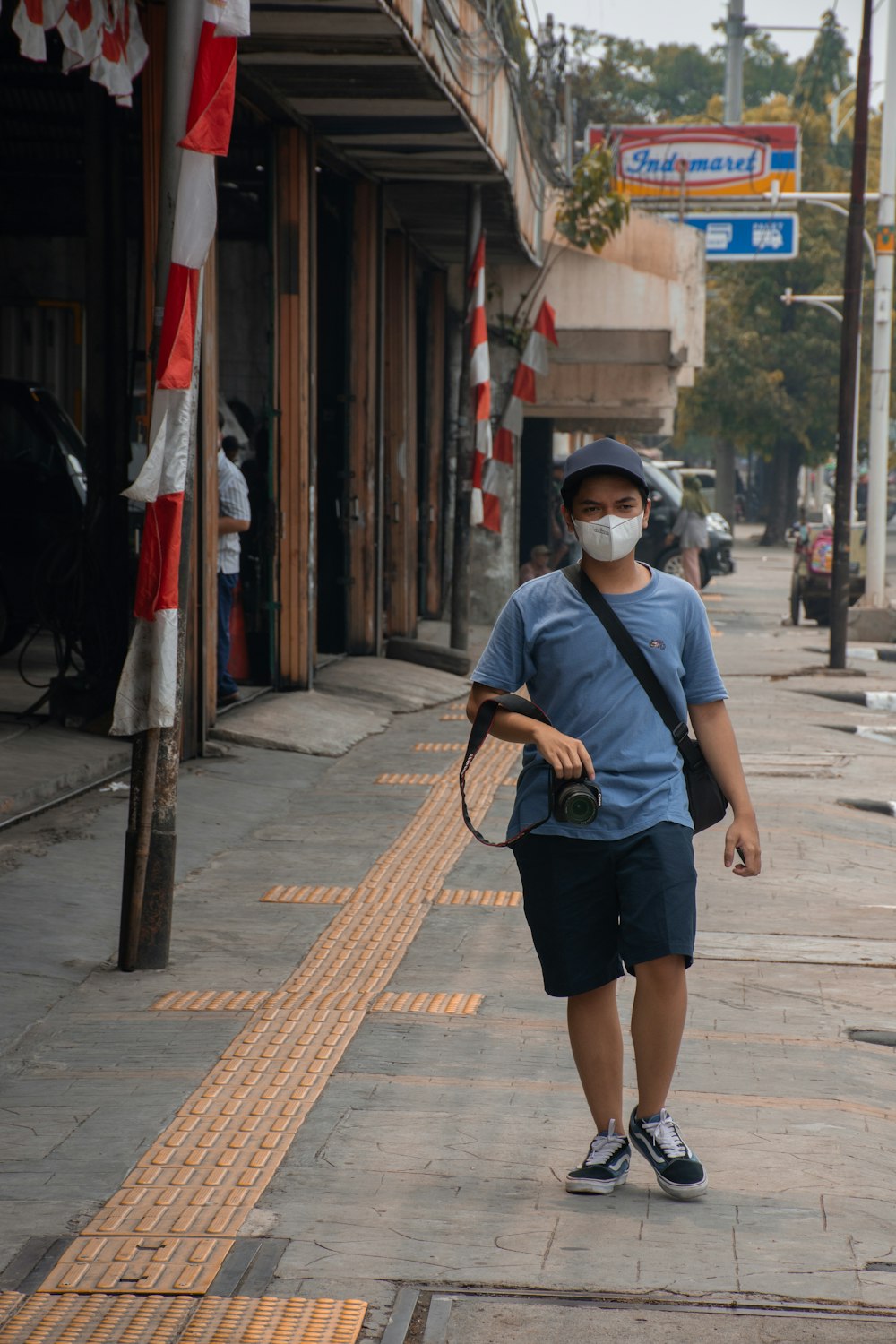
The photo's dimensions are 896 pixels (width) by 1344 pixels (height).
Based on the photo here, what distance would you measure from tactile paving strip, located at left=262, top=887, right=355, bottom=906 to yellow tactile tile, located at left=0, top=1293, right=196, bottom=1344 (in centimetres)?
373

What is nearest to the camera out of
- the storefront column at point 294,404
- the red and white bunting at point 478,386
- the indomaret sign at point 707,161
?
the storefront column at point 294,404

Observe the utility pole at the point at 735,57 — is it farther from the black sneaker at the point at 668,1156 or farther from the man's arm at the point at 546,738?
the black sneaker at the point at 668,1156

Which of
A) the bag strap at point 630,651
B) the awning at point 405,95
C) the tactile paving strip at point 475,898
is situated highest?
the awning at point 405,95

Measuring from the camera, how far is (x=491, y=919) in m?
7.27

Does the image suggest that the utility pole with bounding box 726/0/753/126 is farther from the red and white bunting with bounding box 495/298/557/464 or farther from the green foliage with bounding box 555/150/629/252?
the red and white bunting with bounding box 495/298/557/464

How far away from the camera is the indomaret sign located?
123ft

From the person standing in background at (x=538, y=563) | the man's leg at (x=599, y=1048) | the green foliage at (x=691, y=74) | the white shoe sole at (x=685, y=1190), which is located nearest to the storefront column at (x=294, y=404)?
the man's leg at (x=599, y=1048)

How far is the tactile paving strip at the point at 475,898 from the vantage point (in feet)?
24.8

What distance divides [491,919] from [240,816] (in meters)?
2.38

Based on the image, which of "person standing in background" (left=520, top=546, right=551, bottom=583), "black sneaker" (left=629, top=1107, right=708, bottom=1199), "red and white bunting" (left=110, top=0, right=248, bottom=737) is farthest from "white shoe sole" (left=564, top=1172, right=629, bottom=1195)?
"person standing in background" (left=520, top=546, right=551, bottom=583)

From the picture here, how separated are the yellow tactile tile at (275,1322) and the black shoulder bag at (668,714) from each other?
4.70 ft

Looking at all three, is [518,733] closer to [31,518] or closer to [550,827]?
[550,827]

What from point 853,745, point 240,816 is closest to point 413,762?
point 240,816

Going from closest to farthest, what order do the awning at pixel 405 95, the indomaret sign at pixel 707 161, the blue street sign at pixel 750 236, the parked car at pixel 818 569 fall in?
the awning at pixel 405 95, the parked car at pixel 818 569, the blue street sign at pixel 750 236, the indomaret sign at pixel 707 161
